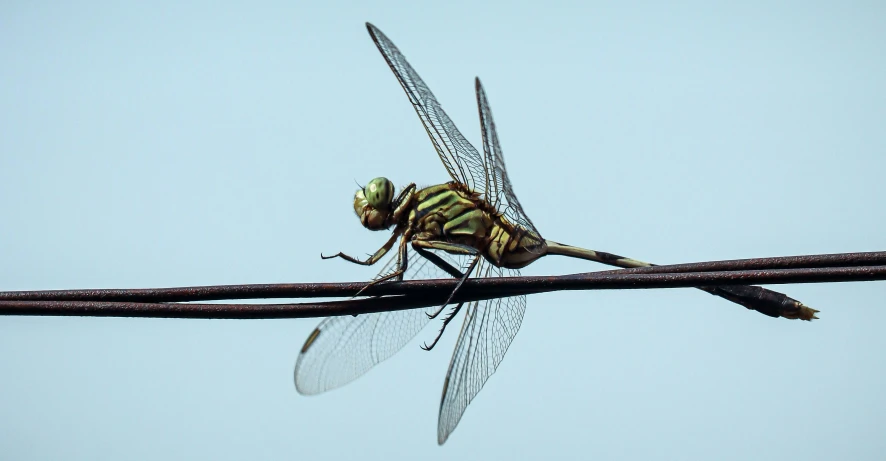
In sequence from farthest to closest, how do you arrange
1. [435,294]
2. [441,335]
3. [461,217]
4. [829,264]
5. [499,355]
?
[499,355] → [461,217] → [441,335] → [435,294] → [829,264]

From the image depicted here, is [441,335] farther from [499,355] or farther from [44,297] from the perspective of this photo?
[44,297]

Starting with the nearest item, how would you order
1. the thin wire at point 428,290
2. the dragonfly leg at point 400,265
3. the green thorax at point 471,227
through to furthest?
1. the thin wire at point 428,290
2. the dragonfly leg at point 400,265
3. the green thorax at point 471,227

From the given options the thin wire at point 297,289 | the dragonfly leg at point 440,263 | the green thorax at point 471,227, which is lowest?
the thin wire at point 297,289

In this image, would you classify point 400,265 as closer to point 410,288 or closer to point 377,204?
point 377,204

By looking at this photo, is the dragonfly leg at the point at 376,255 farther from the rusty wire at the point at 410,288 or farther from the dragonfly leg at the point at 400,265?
the rusty wire at the point at 410,288

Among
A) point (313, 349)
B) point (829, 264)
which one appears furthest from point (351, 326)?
point (829, 264)

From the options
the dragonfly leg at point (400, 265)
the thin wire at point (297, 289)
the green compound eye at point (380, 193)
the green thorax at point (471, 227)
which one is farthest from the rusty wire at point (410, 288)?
the green compound eye at point (380, 193)

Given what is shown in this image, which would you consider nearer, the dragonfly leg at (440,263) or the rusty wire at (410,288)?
the rusty wire at (410,288)
